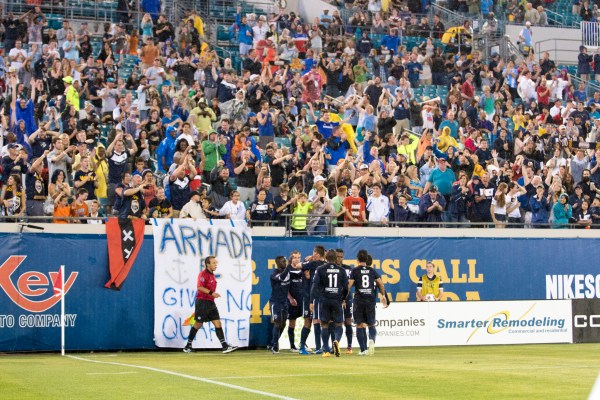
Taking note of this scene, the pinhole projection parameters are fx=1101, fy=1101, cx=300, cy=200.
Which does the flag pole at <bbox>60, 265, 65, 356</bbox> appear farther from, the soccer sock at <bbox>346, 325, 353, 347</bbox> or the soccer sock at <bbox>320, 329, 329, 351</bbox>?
the soccer sock at <bbox>346, 325, 353, 347</bbox>

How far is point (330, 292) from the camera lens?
849 inches

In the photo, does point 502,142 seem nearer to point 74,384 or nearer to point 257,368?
point 257,368

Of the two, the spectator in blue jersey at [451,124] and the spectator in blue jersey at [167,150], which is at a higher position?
the spectator in blue jersey at [451,124]

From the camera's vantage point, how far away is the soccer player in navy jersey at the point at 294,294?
77.5 feet

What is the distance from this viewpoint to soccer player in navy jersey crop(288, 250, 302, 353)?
23.6 metres

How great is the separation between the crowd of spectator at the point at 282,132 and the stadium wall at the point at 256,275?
583 millimetres

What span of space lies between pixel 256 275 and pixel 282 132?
5.42m

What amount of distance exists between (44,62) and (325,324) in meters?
12.6

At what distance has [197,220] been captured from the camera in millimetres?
25188

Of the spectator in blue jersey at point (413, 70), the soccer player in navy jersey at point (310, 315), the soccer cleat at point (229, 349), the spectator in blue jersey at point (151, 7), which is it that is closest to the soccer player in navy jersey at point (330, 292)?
the soccer player in navy jersey at point (310, 315)

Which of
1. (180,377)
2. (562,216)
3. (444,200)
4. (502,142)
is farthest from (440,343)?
(180,377)

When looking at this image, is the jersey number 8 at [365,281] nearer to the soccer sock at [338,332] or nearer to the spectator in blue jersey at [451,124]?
the soccer sock at [338,332]

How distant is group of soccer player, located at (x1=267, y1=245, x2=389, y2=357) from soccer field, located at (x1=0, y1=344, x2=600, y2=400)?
607 millimetres

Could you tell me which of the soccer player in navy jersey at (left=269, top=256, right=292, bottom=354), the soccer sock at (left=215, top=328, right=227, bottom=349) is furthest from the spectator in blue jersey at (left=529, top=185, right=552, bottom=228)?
the soccer sock at (left=215, top=328, right=227, bottom=349)
